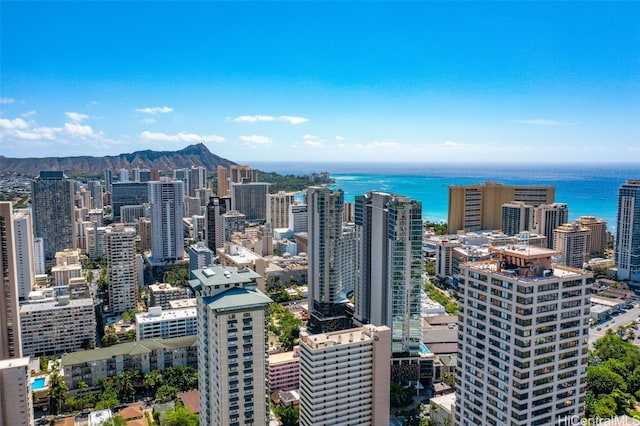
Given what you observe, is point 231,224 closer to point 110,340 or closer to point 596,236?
point 110,340

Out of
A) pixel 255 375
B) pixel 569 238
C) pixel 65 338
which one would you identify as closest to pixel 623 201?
pixel 569 238

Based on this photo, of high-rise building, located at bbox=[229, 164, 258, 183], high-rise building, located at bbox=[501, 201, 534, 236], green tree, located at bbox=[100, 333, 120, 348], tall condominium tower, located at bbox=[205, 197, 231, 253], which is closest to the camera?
green tree, located at bbox=[100, 333, 120, 348]

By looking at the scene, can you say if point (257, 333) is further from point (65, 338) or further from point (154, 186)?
point (154, 186)

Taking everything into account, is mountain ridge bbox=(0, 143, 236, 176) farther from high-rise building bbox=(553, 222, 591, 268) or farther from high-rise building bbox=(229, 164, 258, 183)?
high-rise building bbox=(553, 222, 591, 268)

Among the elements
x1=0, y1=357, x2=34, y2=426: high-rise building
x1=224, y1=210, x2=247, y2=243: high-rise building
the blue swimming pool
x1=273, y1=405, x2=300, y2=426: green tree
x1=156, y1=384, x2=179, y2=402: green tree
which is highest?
x1=224, y1=210, x2=247, y2=243: high-rise building

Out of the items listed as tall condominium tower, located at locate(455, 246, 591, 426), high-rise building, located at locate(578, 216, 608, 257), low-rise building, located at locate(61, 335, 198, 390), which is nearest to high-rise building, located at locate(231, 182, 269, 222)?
high-rise building, located at locate(578, 216, 608, 257)

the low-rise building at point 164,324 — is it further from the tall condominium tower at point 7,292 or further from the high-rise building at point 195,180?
the high-rise building at point 195,180

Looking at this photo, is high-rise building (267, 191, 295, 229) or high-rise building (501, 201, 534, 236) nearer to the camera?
high-rise building (501, 201, 534, 236)
